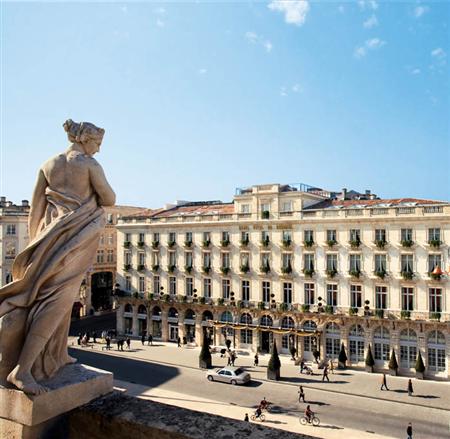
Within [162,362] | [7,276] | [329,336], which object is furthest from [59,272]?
[7,276]

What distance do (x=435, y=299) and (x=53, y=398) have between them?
129ft

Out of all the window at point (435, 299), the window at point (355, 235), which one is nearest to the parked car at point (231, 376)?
the window at point (355, 235)

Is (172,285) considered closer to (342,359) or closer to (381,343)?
(342,359)

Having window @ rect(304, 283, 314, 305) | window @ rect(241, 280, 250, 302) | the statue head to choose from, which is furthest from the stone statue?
window @ rect(241, 280, 250, 302)

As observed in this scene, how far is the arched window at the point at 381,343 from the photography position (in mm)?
40875

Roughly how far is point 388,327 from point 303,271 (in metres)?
9.32

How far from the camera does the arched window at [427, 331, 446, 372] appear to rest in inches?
1516

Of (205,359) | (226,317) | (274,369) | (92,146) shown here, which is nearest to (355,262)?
(274,369)

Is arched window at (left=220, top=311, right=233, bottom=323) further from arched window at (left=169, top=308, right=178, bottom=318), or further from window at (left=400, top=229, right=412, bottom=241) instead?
window at (left=400, top=229, right=412, bottom=241)

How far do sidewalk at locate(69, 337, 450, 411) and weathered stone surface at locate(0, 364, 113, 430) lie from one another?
31336 millimetres

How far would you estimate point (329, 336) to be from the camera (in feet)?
143

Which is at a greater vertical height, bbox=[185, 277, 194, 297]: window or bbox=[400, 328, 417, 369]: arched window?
bbox=[185, 277, 194, 297]: window

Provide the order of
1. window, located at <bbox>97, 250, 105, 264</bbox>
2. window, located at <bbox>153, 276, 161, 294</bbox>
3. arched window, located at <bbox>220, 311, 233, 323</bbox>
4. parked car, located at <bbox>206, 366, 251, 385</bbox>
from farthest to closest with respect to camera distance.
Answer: window, located at <bbox>97, 250, 105, 264</bbox>
window, located at <bbox>153, 276, 161, 294</bbox>
arched window, located at <bbox>220, 311, 233, 323</bbox>
parked car, located at <bbox>206, 366, 251, 385</bbox>

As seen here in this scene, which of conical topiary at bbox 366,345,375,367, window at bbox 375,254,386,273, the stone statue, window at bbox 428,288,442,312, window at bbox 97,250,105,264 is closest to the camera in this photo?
the stone statue
